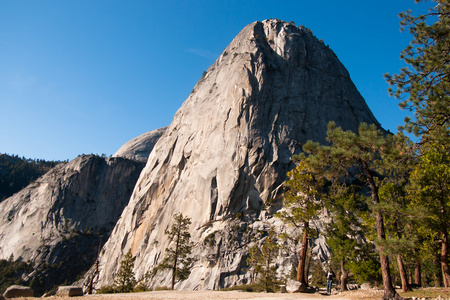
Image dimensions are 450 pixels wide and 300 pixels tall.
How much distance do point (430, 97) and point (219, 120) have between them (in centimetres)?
4638

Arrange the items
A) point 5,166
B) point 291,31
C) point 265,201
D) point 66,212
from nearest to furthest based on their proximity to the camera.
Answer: point 265,201 → point 291,31 → point 66,212 → point 5,166

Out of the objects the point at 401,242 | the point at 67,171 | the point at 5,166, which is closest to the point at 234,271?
the point at 401,242

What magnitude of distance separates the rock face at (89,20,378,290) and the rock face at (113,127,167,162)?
186 ft

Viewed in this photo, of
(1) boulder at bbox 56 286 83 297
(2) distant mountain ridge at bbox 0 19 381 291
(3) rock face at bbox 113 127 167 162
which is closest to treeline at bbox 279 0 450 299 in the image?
(1) boulder at bbox 56 286 83 297

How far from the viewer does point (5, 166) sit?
124250mm

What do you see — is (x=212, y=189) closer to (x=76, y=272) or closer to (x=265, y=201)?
(x=265, y=201)

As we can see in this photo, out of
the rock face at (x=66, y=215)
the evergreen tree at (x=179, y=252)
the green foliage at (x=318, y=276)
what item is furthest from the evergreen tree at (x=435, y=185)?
the rock face at (x=66, y=215)

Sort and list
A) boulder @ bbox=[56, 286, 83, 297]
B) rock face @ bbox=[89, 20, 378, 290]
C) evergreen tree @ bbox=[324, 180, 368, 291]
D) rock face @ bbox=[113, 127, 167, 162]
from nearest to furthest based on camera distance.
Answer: boulder @ bbox=[56, 286, 83, 297] → evergreen tree @ bbox=[324, 180, 368, 291] → rock face @ bbox=[89, 20, 378, 290] → rock face @ bbox=[113, 127, 167, 162]

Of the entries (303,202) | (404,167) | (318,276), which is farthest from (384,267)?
(318,276)

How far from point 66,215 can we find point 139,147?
1939 inches

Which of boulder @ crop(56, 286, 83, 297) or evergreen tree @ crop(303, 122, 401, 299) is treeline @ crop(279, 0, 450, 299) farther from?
boulder @ crop(56, 286, 83, 297)

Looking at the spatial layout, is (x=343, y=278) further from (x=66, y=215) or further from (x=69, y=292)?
(x=66, y=215)

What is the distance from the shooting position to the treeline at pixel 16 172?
115 metres

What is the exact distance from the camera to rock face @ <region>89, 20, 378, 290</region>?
4547cm
